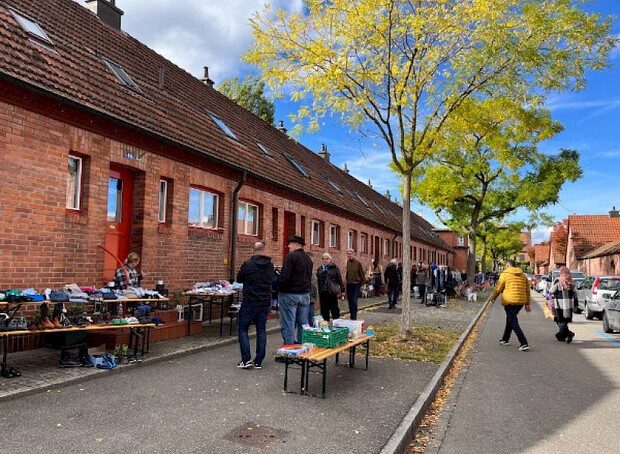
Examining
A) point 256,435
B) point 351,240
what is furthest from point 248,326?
point 351,240

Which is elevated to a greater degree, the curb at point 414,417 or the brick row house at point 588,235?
the brick row house at point 588,235

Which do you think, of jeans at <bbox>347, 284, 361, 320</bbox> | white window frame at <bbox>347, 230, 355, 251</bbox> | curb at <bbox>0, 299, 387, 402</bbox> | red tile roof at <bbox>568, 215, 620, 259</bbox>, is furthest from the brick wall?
red tile roof at <bbox>568, 215, 620, 259</bbox>

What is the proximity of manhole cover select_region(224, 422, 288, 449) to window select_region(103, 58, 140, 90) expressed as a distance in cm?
876

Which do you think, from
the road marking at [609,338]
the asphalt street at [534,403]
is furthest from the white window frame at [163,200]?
the road marking at [609,338]

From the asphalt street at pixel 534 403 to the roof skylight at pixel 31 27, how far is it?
9.22m

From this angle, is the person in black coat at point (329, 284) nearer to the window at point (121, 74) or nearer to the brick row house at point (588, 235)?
the window at point (121, 74)

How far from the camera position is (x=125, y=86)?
10.7 metres

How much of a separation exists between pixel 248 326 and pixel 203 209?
5.71 metres

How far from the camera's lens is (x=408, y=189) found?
35.2 ft

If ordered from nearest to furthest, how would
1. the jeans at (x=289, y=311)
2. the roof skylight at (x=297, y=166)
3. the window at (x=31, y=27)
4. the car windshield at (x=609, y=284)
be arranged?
the jeans at (x=289, y=311) < the window at (x=31, y=27) < the car windshield at (x=609, y=284) < the roof skylight at (x=297, y=166)

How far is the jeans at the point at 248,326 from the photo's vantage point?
23.8 feet

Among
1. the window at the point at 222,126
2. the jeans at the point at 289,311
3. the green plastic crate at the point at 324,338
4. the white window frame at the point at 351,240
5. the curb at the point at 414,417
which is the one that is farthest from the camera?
the white window frame at the point at 351,240

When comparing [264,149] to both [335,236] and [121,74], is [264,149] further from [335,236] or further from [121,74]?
[121,74]

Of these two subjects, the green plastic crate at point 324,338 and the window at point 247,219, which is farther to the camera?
the window at point 247,219
